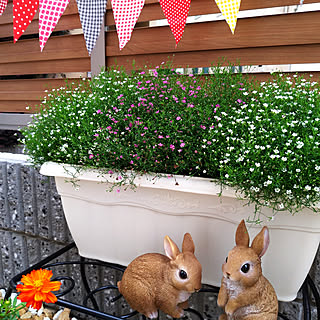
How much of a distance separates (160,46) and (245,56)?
1.27ft

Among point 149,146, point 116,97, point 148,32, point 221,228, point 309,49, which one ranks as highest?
point 148,32

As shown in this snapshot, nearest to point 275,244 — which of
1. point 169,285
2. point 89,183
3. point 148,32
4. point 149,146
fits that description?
point 169,285

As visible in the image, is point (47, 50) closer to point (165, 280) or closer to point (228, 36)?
point (228, 36)

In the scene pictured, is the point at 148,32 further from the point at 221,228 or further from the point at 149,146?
the point at 221,228

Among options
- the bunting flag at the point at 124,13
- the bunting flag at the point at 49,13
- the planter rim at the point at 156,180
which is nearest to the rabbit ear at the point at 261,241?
the planter rim at the point at 156,180

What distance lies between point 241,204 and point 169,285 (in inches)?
10.2

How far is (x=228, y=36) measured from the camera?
135 centimetres

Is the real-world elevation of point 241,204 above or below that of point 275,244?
above

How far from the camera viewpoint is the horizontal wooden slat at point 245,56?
123 centimetres

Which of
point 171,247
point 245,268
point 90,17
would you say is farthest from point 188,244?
point 90,17

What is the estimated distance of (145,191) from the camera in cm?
90

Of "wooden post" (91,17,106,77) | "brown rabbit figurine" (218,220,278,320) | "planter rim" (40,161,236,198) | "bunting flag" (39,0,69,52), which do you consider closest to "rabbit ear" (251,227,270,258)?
"brown rabbit figurine" (218,220,278,320)

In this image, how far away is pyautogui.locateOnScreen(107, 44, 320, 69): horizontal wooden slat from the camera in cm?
123

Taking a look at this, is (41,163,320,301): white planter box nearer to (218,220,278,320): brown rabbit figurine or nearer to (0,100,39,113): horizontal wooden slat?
(218,220,278,320): brown rabbit figurine
